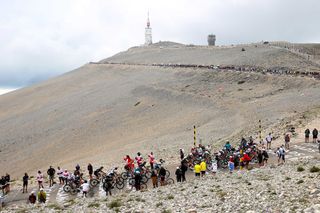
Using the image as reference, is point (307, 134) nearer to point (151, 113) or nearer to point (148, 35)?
point (151, 113)

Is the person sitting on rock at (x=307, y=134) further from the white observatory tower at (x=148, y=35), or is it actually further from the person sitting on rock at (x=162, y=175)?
the white observatory tower at (x=148, y=35)

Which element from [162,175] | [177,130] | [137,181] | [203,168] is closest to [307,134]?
[203,168]

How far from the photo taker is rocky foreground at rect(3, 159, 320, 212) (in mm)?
14391

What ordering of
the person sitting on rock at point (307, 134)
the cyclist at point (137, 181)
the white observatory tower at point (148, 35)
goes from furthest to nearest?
the white observatory tower at point (148, 35), the person sitting on rock at point (307, 134), the cyclist at point (137, 181)

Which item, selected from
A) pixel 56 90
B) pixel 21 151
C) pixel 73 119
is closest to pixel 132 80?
pixel 56 90

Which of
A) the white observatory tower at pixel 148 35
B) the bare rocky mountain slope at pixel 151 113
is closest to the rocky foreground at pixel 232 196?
the bare rocky mountain slope at pixel 151 113

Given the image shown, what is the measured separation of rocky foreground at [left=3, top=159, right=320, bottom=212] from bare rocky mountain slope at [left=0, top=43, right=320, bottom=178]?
11.1 metres

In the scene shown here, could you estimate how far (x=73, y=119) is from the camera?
6488cm

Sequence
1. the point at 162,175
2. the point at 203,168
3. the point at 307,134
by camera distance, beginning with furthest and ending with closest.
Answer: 1. the point at 307,134
2. the point at 203,168
3. the point at 162,175

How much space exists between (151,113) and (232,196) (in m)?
41.5

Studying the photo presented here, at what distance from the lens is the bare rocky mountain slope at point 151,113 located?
39.6 metres

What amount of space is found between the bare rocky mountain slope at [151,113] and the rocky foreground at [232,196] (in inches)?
437

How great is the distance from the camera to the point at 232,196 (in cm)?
1630

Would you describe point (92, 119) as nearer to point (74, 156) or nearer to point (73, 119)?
point (73, 119)
